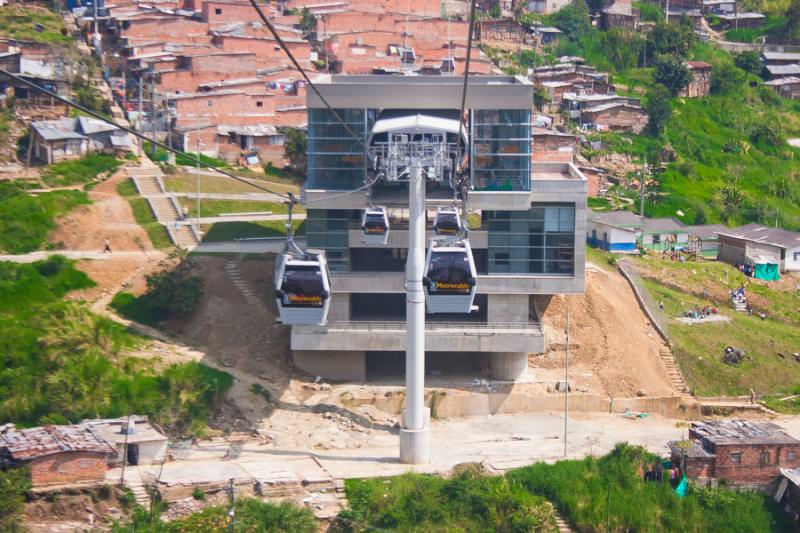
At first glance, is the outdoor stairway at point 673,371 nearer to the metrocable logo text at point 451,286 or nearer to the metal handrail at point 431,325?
the metal handrail at point 431,325

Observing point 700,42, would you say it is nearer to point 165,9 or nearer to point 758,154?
point 758,154

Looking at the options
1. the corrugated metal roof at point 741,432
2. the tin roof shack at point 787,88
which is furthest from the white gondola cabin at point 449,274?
the tin roof shack at point 787,88

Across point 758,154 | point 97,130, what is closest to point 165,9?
point 97,130

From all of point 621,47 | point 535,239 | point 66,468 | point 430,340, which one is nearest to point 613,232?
point 535,239

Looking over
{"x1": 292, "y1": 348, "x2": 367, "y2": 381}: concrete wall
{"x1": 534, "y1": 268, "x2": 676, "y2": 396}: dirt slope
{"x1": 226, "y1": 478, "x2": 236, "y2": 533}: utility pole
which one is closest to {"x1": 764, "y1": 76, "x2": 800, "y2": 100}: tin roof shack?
{"x1": 534, "y1": 268, "x2": 676, "y2": 396}: dirt slope

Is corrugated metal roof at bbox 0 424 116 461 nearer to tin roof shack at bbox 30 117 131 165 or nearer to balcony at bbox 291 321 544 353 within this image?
balcony at bbox 291 321 544 353
